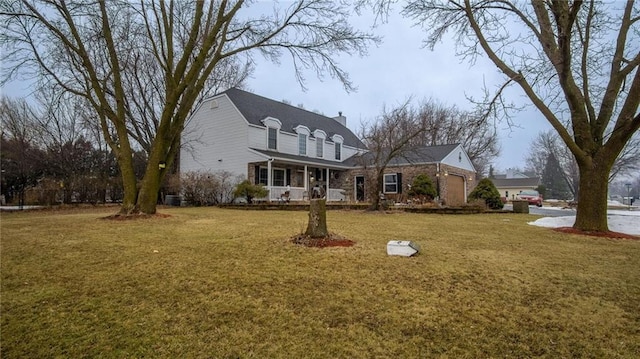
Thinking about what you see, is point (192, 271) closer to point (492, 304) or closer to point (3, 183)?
point (492, 304)

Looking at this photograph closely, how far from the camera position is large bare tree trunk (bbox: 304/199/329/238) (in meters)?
5.87

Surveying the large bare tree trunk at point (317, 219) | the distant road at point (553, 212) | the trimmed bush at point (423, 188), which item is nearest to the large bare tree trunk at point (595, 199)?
the large bare tree trunk at point (317, 219)

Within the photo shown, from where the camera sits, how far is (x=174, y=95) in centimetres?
1034

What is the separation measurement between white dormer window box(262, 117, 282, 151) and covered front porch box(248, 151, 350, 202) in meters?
1.05

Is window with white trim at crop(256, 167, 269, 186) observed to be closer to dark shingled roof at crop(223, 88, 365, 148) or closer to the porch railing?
the porch railing

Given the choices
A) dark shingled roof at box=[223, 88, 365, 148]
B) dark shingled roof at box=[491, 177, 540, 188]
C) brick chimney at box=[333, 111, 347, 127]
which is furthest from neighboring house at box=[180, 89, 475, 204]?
dark shingled roof at box=[491, 177, 540, 188]

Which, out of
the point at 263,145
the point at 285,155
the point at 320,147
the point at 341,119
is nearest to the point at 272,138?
the point at 263,145

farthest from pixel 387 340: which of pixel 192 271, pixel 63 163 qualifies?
pixel 63 163

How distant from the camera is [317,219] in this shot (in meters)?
5.93

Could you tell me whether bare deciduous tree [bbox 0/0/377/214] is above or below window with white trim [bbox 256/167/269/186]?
above

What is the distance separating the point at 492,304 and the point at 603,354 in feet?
2.94

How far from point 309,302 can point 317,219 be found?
283 centimetres

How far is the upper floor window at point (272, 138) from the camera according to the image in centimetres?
2052

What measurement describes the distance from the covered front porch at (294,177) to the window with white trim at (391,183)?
2.95m
